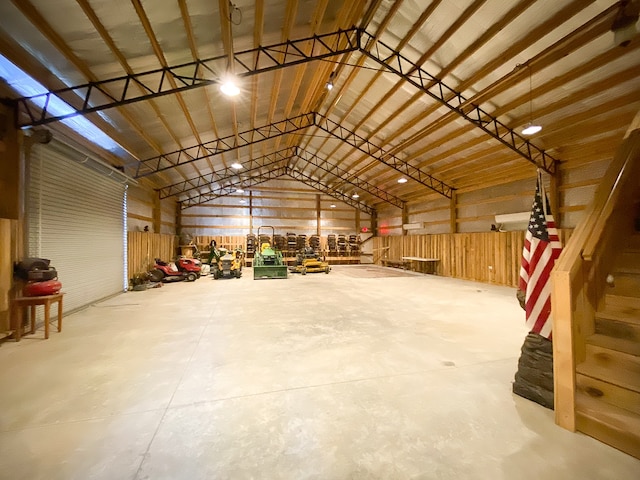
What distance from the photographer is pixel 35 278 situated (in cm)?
388

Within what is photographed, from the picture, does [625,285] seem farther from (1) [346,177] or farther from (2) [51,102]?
(1) [346,177]

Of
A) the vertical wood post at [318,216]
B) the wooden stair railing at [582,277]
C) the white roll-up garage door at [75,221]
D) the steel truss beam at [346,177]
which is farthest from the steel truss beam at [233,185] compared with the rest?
the wooden stair railing at [582,277]

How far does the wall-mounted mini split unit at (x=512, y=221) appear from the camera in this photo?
8558mm

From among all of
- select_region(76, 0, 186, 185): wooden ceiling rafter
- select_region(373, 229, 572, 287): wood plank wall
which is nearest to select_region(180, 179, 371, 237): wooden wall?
select_region(373, 229, 572, 287): wood plank wall

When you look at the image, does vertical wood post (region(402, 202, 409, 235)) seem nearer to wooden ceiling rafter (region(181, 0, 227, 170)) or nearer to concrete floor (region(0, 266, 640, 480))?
concrete floor (region(0, 266, 640, 480))

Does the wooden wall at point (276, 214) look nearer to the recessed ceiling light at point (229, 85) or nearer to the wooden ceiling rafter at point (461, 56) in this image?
the wooden ceiling rafter at point (461, 56)

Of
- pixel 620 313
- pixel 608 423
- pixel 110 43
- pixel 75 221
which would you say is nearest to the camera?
pixel 608 423

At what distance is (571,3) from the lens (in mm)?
3963

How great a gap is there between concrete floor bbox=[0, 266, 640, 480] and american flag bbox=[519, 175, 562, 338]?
77cm

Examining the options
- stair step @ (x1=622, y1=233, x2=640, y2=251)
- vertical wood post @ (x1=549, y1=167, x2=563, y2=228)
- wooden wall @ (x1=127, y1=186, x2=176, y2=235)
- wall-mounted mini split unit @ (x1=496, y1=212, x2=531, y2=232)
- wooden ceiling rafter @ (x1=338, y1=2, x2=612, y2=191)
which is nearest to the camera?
stair step @ (x1=622, y1=233, x2=640, y2=251)

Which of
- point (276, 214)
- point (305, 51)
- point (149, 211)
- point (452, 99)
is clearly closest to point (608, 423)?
point (452, 99)

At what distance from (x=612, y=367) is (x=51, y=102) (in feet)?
26.6

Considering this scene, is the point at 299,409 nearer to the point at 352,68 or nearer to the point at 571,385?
the point at 571,385

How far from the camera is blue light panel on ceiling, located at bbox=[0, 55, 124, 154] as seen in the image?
3.83m
